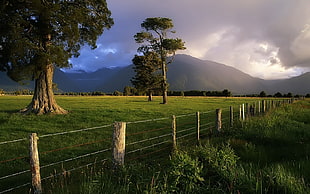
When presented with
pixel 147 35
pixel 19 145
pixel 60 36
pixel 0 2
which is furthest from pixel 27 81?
pixel 147 35

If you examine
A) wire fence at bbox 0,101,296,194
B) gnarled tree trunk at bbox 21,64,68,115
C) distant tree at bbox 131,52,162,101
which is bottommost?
wire fence at bbox 0,101,296,194

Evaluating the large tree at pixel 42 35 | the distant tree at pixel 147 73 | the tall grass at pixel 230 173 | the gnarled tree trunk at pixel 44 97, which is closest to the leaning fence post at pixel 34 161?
the tall grass at pixel 230 173

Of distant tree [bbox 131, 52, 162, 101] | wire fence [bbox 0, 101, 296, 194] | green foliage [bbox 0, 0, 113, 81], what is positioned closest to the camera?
wire fence [bbox 0, 101, 296, 194]

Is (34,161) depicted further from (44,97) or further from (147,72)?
(147,72)

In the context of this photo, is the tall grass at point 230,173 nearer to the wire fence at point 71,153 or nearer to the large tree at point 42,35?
the wire fence at point 71,153

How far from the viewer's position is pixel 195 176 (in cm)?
435

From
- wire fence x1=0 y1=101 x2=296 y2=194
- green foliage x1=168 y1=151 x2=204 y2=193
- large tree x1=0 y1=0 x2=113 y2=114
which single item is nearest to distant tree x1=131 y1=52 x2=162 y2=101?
large tree x1=0 y1=0 x2=113 y2=114

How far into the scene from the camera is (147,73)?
4697 centimetres

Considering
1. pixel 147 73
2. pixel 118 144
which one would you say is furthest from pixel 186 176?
pixel 147 73

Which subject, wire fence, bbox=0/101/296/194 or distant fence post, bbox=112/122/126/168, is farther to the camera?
wire fence, bbox=0/101/296/194

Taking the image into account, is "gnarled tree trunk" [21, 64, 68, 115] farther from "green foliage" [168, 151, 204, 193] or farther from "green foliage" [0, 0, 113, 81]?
"green foliage" [168, 151, 204, 193]

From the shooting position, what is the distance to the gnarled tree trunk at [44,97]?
20.5m

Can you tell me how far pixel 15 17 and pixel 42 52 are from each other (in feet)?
10.3

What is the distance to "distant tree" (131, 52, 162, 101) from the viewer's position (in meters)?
45.6
